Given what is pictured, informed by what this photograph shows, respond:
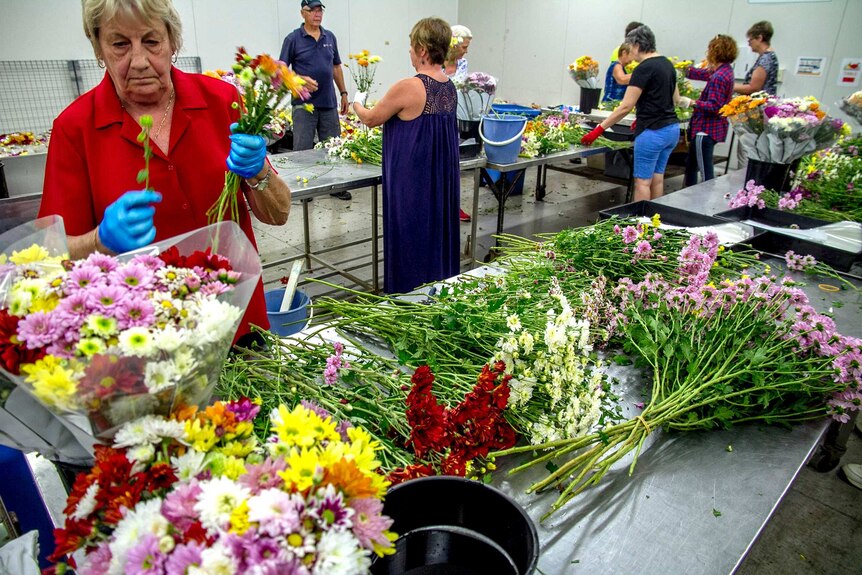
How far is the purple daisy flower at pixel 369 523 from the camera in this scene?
0.55 meters

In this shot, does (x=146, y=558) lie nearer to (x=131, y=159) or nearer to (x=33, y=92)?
(x=131, y=159)

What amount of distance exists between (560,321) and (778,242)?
1.78 meters

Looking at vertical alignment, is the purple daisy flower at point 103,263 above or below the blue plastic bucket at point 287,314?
above

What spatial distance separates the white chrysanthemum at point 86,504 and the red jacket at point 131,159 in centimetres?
77

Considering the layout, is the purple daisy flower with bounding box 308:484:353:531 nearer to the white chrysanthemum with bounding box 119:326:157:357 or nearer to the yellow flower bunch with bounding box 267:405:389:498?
the yellow flower bunch with bounding box 267:405:389:498

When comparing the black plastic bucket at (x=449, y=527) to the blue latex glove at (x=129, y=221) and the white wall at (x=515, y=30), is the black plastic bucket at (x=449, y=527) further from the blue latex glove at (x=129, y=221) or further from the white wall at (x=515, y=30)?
the white wall at (x=515, y=30)

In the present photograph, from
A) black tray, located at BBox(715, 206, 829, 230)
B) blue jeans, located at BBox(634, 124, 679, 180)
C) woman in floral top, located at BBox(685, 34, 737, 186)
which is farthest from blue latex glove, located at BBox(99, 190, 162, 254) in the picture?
woman in floral top, located at BBox(685, 34, 737, 186)

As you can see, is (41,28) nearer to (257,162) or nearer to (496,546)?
(257,162)

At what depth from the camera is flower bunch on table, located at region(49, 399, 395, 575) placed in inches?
20.1

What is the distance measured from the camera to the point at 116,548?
549 millimetres

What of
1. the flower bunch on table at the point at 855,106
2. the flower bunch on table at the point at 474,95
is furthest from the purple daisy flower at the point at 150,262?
the flower bunch on table at the point at 855,106

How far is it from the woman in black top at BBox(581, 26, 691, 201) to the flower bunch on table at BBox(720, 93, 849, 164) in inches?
58.9

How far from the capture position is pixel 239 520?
1.71ft

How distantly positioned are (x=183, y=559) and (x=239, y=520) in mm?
58
